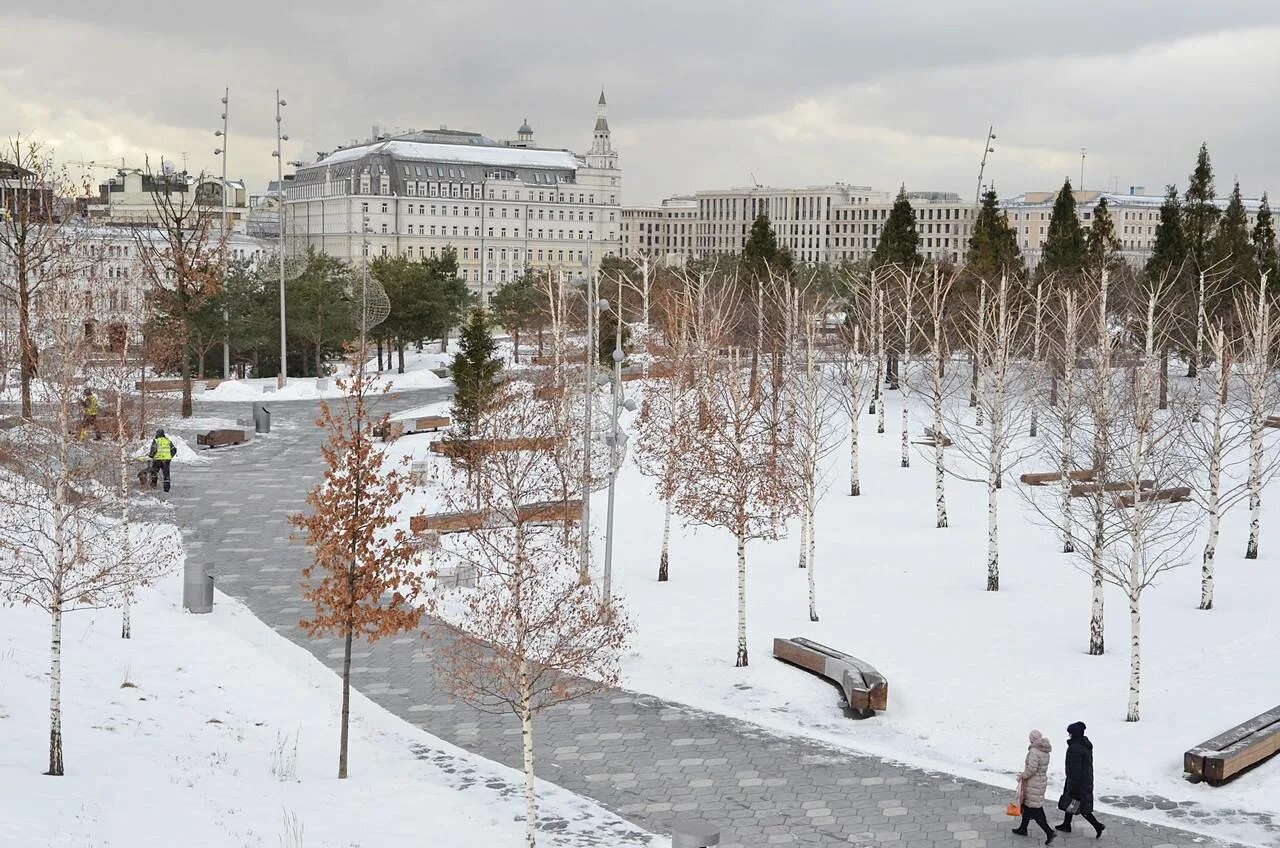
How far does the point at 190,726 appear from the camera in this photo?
59.4ft

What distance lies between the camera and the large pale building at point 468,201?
151 meters

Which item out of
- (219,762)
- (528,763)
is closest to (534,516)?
(219,762)

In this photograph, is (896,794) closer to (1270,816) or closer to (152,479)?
(1270,816)

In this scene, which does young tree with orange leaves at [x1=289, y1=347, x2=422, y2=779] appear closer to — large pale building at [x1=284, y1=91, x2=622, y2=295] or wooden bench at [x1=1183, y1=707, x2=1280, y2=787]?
wooden bench at [x1=1183, y1=707, x2=1280, y2=787]

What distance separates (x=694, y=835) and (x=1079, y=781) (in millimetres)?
4546

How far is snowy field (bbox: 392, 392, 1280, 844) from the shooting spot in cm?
1809

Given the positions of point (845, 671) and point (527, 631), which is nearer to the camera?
point (527, 631)

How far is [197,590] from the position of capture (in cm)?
2397

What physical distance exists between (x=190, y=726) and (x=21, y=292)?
22694mm

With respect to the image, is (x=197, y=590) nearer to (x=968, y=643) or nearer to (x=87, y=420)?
(x=87, y=420)

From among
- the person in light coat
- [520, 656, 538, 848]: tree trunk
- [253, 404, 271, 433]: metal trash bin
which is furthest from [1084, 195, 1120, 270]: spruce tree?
[520, 656, 538, 848]: tree trunk

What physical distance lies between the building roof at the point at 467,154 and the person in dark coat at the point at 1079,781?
470 feet

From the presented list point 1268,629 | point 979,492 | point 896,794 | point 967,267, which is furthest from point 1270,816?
point 967,267

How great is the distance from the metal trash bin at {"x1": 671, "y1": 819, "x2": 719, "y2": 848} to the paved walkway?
141cm
